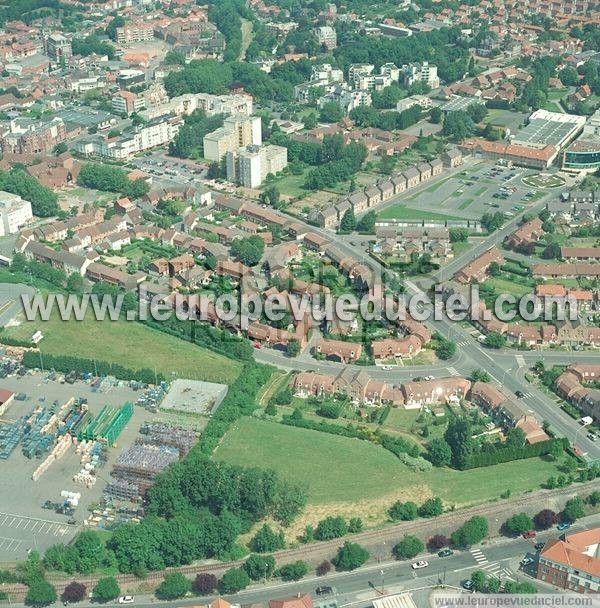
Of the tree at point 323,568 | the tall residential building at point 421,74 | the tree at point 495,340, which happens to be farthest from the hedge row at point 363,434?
the tall residential building at point 421,74

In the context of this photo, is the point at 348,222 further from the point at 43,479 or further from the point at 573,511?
the point at 573,511

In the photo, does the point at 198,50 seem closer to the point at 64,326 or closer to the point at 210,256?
the point at 210,256

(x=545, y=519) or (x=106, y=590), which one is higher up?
(x=106, y=590)

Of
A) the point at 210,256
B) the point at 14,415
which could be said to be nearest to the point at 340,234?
the point at 210,256

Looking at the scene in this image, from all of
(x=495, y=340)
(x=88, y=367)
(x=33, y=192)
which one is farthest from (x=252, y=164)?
(x=495, y=340)

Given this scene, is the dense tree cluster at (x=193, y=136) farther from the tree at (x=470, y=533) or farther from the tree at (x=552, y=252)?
the tree at (x=470, y=533)

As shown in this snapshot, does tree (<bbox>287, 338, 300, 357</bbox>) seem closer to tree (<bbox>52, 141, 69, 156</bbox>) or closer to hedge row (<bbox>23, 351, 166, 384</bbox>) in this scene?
hedge row (<bbox>23, 351, 166, 384</bbox>)

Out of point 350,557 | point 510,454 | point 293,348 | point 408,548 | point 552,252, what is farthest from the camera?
point 552,252
